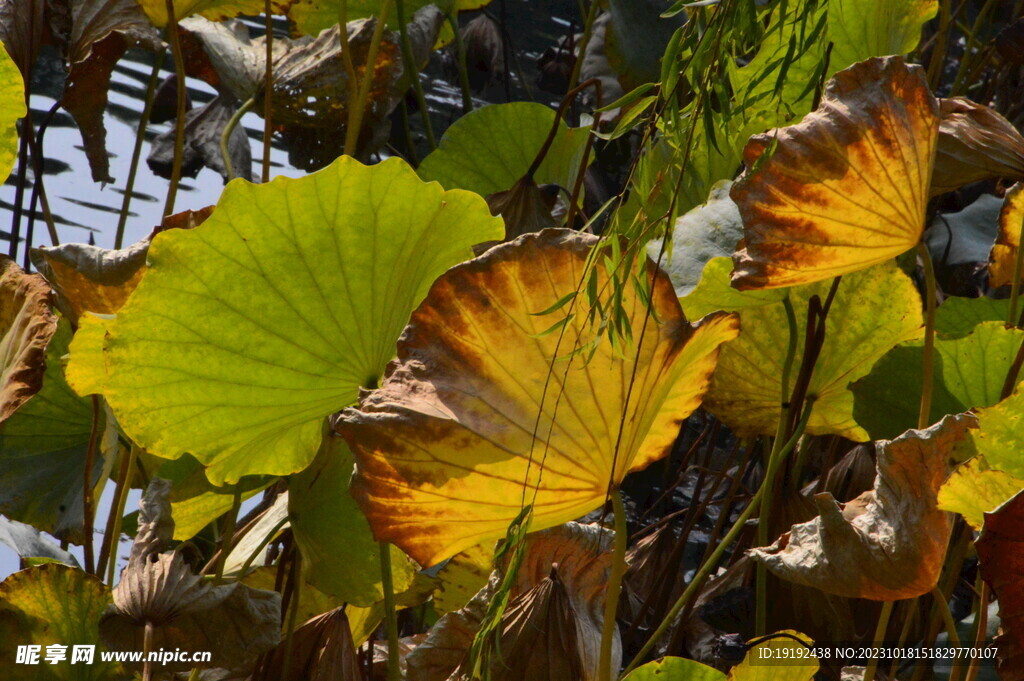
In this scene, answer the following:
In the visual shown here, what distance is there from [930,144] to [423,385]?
0.96 feet

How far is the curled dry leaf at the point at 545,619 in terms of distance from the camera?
54cm

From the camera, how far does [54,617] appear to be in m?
0.67

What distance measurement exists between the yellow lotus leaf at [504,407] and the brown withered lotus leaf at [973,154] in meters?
0.17

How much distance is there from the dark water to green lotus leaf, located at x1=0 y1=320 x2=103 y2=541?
55cm

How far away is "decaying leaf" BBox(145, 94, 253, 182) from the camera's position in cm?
109

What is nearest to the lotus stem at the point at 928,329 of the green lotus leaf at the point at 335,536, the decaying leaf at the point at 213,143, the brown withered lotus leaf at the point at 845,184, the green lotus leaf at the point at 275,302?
the brown withered lotus leaf at the point at 845,184

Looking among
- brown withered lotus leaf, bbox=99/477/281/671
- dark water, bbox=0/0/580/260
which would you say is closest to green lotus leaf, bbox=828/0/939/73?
brown withered lotus leaf, bbox=99/477/281/671

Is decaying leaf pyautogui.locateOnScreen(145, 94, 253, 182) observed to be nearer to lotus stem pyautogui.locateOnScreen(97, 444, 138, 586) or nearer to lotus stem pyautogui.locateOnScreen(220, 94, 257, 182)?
lotus stem pyautogui.locateOnScreen(220, 94, 257, 182)

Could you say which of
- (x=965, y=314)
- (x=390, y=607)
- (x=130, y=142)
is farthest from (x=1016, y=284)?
(x=130, y=142)

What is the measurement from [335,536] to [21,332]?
0.83 feet

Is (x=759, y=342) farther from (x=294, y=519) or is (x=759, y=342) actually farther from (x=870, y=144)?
(x=294, y=519)

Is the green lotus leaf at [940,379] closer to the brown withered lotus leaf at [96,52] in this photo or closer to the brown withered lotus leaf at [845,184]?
the brown withered lotus leaf at [845,184]

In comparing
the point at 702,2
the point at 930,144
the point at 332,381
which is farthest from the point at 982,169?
the point at 332,381

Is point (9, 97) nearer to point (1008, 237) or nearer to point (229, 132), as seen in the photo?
point (229, 132)
